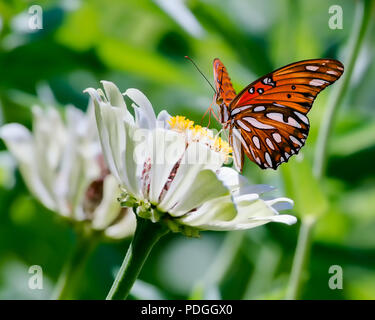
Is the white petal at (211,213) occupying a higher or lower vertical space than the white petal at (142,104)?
lower

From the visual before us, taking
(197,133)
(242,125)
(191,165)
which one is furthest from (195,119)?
(191,165)

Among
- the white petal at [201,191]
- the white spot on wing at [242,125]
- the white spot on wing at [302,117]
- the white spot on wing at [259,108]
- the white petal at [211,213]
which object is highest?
the white spot on wing at [259,108]

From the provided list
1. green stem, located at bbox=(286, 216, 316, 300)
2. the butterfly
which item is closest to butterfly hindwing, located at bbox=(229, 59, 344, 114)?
the butterfly

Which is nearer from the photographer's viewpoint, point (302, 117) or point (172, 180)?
point (172, 180)

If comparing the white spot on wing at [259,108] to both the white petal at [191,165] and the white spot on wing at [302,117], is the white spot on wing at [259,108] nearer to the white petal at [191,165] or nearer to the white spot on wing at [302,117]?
the white spot on wing at [302,117]

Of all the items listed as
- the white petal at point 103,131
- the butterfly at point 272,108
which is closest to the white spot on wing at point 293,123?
the butterfly at point 272,108

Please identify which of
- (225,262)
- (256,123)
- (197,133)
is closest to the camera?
(197,133)

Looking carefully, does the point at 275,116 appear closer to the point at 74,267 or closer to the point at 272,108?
the point at 272,108

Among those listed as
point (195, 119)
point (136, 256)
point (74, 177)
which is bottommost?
point (136, 256)
